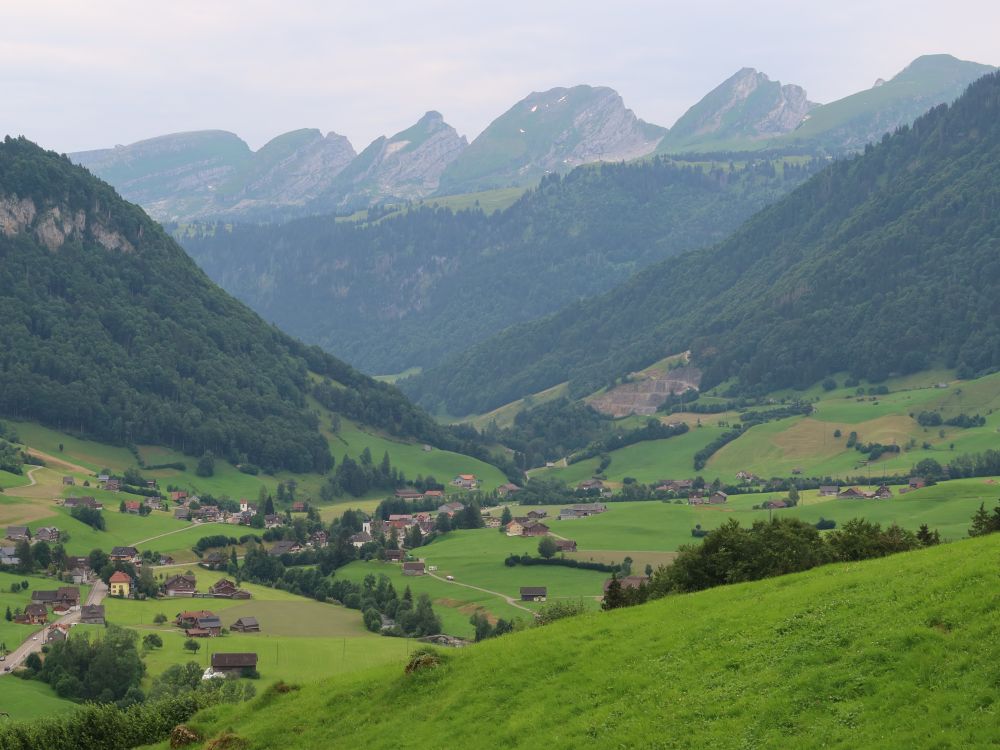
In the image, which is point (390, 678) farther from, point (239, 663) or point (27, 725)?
point (239, 663)

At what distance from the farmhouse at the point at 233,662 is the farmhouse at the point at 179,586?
56.1 m

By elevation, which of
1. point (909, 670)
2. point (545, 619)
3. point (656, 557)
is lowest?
point (656, 557)

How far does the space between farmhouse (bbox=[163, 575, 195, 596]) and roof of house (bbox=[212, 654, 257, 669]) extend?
184ft

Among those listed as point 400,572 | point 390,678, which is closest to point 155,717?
point 390,678

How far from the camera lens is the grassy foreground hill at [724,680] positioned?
1492 inches

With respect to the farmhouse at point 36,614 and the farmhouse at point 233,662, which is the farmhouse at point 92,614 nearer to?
the farmhouse at point 36,614

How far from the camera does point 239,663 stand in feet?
405

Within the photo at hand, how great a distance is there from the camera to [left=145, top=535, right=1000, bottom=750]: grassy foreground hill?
3791cm

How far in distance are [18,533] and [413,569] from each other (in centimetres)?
5859

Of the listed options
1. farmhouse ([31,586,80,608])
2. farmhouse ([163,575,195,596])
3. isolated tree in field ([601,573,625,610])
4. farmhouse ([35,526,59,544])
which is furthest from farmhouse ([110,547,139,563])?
isolated tree in field ([601,573,625,610])

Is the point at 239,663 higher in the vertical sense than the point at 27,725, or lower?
lower

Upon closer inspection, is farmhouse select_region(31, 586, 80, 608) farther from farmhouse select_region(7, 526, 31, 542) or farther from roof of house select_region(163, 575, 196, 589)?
farmhouse select_region(7, 526, 31, 542)

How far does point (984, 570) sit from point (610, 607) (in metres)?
26.8


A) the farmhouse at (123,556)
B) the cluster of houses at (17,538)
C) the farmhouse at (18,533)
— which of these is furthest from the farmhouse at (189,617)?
the farmhouse at (18,533)
